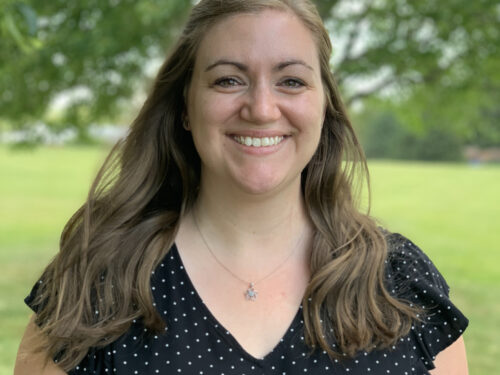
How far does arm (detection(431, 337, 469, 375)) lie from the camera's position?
2.25 metres

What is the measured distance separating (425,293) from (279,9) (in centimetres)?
103

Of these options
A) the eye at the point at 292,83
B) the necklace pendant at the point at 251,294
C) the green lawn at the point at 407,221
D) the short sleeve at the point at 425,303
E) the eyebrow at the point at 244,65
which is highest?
the eyebrow at the point at 244,65

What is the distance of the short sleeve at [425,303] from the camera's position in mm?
2203

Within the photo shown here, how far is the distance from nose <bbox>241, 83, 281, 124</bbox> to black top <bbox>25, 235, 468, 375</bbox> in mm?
556

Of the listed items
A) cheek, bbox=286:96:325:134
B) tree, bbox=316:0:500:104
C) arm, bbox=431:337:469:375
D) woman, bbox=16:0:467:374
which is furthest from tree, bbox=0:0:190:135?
arm, bbox=431:337:469:375

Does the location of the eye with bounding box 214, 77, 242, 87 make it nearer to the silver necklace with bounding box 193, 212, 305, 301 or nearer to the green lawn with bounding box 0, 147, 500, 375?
the silver necklace with bounding box 193, 212, 305, 301

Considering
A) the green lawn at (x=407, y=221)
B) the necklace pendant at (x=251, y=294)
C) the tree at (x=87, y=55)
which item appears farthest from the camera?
the green lawn at (x=407, y=221)

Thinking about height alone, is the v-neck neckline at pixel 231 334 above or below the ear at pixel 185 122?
below

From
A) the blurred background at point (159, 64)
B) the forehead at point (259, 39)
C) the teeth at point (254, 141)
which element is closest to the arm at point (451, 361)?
the teeth at point (254, 141)

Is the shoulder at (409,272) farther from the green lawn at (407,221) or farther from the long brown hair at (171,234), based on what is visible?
the green lawn at (407,221)

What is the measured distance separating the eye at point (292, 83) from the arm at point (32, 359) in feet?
3.59

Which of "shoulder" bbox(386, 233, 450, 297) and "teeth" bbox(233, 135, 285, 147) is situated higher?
"teeth" bbox(233, 135, 285, 147)

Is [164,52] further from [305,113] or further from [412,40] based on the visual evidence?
A: [305,113]

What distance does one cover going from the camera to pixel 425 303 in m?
2.24
